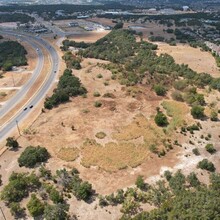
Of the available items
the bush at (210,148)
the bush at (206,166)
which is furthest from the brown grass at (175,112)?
the bush at (206,166)

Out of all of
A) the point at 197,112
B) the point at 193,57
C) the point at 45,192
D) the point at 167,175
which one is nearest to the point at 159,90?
the point at 197,112

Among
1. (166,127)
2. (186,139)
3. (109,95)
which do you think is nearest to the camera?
(186,139)

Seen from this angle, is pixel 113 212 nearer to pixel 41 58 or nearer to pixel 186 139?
pixel 186 139

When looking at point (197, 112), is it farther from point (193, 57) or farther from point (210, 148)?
point (193, 57)

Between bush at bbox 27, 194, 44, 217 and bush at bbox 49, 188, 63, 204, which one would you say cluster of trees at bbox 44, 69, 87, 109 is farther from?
bush at bbox 27, 194, 44, 217

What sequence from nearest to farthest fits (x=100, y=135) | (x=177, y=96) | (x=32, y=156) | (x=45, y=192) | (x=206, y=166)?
(x=45, y=192) < (x=206, y=166) < (x=32, y=156) < (x=100, y=135) < (x=177, y=96)

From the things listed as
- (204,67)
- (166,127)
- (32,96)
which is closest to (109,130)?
(166,127)
